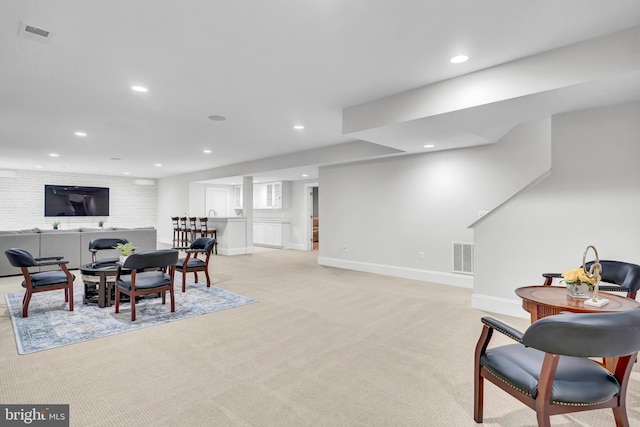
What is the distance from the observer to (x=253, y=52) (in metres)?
2.89

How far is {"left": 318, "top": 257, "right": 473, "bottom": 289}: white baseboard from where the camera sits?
18.0ft

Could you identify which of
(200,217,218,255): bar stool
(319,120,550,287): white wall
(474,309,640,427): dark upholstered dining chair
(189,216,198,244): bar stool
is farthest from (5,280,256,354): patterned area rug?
(189,216,198,244): bar stool

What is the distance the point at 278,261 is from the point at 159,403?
608 centimetres

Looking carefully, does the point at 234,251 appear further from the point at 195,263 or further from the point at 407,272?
the point at 407,272

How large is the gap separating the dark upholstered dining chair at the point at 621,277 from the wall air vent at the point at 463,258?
240cm

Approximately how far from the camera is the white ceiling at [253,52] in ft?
7.43

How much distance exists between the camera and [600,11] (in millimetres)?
2275

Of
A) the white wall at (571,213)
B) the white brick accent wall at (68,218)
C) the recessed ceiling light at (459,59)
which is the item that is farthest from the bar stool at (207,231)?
the recessed ceiling light at (459,59)

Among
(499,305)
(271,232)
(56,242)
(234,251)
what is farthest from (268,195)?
(499,305)

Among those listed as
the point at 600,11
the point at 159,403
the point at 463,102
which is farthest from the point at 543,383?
the point at 463,102

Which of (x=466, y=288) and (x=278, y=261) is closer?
(x=466, y=288)

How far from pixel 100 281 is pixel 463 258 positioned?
534 cm

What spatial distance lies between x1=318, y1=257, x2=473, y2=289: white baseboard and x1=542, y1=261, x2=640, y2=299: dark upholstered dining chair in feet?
8.25

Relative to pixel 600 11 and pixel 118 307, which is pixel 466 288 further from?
pixel 118 307
